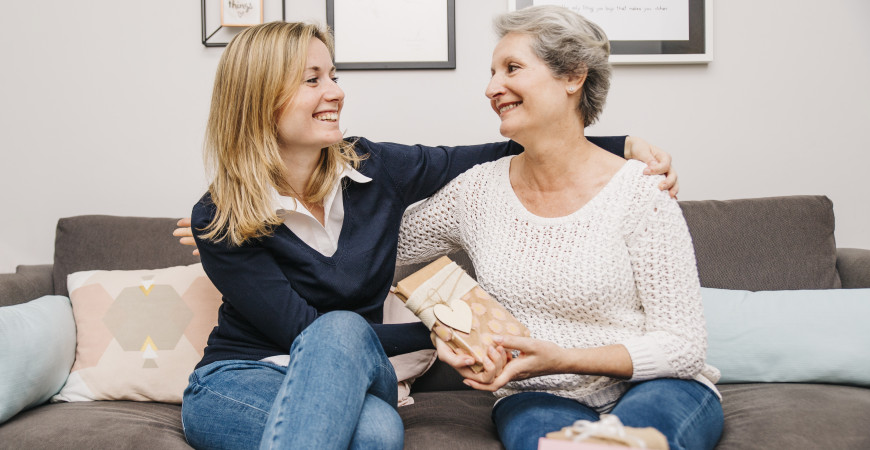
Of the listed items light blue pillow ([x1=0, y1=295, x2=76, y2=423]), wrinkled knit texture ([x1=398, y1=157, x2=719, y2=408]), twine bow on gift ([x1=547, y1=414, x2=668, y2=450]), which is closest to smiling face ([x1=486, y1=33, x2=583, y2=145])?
wrinkled knit texture ([x1=398, y1=157, x2=719, y2=408])

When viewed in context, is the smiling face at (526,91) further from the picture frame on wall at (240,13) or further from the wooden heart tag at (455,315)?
the picture frame on wall at (240,13)

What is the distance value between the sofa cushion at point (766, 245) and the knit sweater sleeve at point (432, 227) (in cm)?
73

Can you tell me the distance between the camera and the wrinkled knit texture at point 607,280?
1271mm

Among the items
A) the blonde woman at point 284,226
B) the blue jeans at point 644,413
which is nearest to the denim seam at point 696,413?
the blue jeans at point 644,413

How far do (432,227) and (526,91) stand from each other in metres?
0.42

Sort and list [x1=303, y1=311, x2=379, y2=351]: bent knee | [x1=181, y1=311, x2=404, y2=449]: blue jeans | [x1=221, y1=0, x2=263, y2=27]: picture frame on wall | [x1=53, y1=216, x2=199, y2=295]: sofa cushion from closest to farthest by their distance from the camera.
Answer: [x1=181, y1=311, x2=404, y2=449]: blue jeans < [x1=303, y1=311, x2=379, y2=351]: bent knee < [x1=53, y1=216, x2=199, y2=295]: sofa cushion < [x1=221, y1=0, x2=263, y2=27]: picture frame on wall

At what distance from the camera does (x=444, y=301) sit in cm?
124

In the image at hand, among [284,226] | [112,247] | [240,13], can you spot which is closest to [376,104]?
[240,13]

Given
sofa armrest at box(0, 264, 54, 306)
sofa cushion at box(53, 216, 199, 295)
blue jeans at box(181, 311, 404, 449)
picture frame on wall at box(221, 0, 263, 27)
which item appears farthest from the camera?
picture frame on wall at box(221, 0, 263, 27)

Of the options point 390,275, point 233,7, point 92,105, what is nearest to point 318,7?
point 233,7

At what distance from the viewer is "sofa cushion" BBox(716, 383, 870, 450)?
4.00 feet

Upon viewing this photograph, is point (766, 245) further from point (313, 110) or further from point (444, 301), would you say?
point (313, 110)

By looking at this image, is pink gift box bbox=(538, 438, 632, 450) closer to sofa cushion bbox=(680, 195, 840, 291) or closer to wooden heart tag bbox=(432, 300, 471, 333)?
wooden heart tag bbox=(432, 300, 471, 333)

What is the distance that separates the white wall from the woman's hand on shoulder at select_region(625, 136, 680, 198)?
66cm
